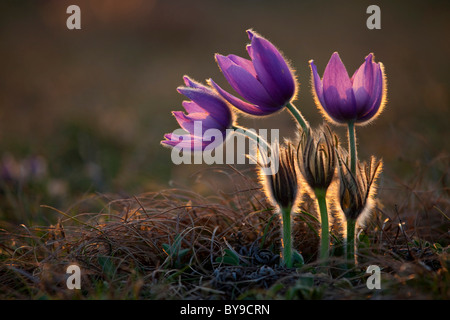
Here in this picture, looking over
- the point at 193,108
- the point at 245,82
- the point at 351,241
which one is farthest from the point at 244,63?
the point at 351,241

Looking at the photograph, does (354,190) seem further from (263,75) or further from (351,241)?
(263,75)

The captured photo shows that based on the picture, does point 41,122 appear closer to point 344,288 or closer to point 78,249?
point 78,249

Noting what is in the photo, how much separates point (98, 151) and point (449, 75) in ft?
14.0

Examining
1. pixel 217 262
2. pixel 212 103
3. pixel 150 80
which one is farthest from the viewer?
pixel 150 80

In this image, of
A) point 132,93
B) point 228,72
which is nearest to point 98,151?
point 132,93

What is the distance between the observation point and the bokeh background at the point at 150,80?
334 centimetres

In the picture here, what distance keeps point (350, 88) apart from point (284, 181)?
15.2 inches

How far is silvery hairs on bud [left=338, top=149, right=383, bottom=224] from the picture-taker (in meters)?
1.52

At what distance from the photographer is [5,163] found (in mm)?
3088

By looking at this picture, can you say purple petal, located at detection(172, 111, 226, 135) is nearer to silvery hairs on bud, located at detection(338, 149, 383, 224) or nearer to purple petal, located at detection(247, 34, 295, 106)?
purple petal, located at detection(247, 34, 295, 106)

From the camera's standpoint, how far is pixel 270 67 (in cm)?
150

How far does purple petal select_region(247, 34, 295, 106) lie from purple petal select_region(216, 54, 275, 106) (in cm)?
2

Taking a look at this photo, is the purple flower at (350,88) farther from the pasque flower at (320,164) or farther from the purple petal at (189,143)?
the purple petal at (189,143)
